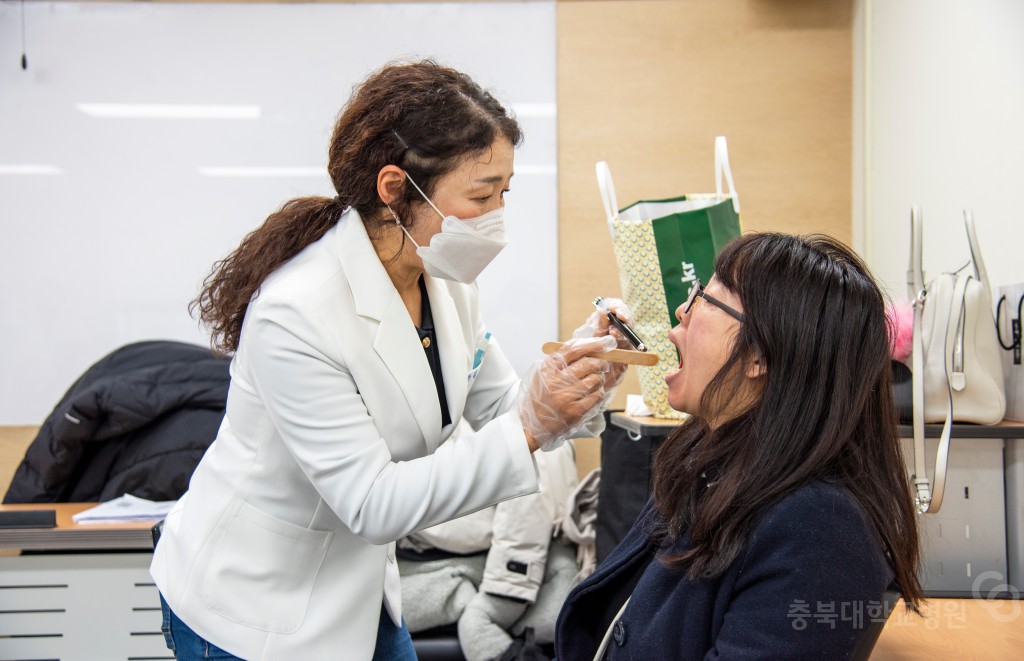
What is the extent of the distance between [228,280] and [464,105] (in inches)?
18.4

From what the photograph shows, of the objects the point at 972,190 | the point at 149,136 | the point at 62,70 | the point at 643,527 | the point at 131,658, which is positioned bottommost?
the point at 131,658

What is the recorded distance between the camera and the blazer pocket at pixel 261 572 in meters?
1.22

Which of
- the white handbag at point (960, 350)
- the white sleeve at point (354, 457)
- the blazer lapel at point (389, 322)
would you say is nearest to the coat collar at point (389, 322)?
the blazer lapel at point (389, 322)

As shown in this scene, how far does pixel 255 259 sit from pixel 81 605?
1.33m

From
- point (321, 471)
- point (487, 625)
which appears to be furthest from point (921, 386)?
point (487, 625)

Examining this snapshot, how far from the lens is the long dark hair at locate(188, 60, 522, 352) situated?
1.26 metres

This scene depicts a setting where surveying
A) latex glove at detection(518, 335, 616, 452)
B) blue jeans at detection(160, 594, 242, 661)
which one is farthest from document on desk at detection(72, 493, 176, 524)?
latex glove at detection(518, 335, 616, 452)

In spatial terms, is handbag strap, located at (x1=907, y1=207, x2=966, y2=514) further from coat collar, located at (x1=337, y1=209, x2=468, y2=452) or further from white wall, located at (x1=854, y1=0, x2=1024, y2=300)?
coat collar, located at (x1=337, y1=209, x2=468, y2=452)

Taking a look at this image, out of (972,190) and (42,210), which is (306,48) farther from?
(972,190)

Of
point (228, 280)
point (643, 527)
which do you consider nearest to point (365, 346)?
point (228, 280)

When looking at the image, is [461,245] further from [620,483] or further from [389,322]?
[620,483]

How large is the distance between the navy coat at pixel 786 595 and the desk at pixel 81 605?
4.90 ft

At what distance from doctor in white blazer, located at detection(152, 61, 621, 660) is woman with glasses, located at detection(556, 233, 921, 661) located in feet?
0.63

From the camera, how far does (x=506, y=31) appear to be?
10.4 feet
